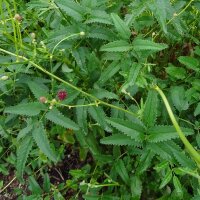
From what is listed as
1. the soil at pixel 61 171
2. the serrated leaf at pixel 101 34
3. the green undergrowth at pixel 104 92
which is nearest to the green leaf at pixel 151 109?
the green undergrowth at pixel 104 92

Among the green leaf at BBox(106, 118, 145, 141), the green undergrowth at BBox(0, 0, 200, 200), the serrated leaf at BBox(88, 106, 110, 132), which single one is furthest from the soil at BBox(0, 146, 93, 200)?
the green leaf at BBox(106, 118, 145, 141)

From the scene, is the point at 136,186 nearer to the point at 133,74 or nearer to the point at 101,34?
the point at 133,74

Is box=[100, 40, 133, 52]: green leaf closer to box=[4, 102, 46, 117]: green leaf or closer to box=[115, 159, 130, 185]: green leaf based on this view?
box=[4, 102, 46, 117]: green leaf

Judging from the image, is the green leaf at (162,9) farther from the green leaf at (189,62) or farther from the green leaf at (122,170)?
the green leaf at (122,170)

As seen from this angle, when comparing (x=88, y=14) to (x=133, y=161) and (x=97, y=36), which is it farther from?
(x=133, y=161)

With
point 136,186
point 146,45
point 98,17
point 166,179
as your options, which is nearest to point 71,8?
point 98,17

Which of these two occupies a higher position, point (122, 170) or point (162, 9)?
point (162, 9)
